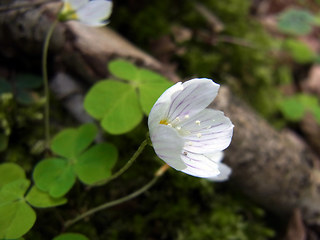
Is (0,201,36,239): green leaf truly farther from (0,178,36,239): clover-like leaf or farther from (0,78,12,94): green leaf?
(0,78,12,94): green leaf

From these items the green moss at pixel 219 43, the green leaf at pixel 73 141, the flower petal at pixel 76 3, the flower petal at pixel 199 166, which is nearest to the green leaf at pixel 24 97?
the green leaf at pixel 73 141

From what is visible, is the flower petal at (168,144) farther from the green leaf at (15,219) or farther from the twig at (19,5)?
the twig at (19,5)

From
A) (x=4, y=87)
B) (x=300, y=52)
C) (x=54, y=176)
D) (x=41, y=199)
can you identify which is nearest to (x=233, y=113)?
(x=54, y=176)

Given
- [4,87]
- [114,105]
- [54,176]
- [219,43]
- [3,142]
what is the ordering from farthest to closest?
[219,43], [4,87], [3,142], [114,105], [54,176]

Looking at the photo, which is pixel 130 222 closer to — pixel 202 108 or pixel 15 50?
pixel 202 108

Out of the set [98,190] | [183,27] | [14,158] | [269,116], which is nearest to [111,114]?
[98,190]

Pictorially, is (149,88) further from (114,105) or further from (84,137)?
(84,137)
